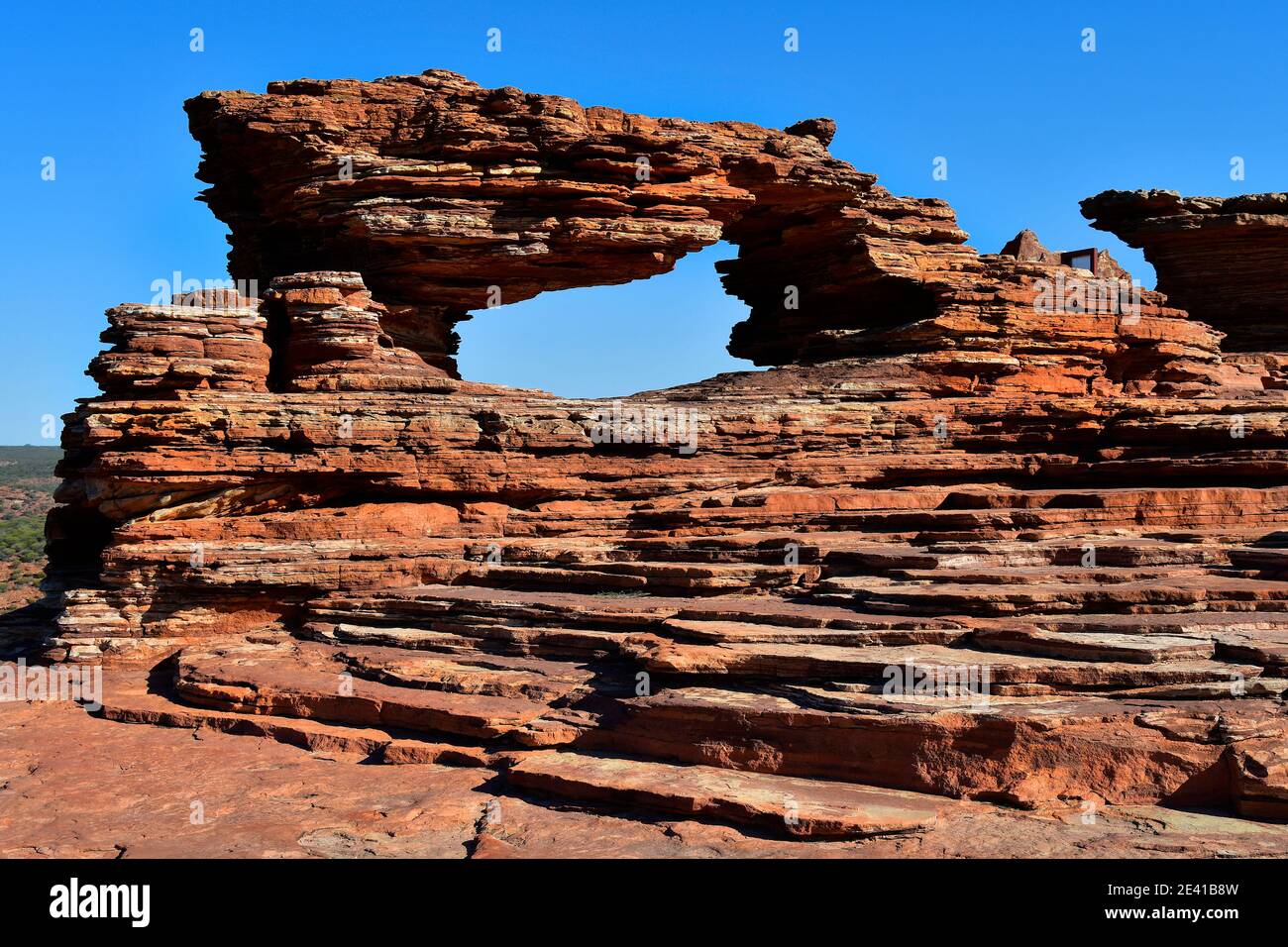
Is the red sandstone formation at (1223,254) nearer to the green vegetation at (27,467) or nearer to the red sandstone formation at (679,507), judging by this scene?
the red sandstone formation at (679,507)

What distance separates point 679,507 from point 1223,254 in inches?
737

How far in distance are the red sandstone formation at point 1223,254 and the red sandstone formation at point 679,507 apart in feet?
11.1

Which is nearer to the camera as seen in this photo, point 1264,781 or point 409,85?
point 1264,781

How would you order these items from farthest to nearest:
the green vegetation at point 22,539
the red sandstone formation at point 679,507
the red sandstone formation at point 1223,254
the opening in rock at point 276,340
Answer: the green vegetation at point 22,539
the red sandstone formation at point 1223,254
the opening in rock at point 276,340
the red sandstone formation at point 679,507

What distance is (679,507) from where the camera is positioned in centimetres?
1770

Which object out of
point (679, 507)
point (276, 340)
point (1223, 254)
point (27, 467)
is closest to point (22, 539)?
A: point (276, 340)

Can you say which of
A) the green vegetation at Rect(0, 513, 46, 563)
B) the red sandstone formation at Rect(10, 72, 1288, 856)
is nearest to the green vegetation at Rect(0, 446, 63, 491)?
the green vegetation at Rect(0, 513, 46, 563)

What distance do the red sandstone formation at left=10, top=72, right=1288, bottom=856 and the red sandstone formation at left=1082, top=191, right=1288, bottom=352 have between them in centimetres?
337

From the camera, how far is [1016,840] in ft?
31.6

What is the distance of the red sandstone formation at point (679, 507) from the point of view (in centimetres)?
1104

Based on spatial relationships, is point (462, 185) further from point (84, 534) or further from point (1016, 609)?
point (1016, 609)

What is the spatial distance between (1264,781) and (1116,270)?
17.7 metres

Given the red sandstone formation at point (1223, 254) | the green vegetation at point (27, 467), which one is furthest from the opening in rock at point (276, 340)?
the green vegetation at point (27, 467)
